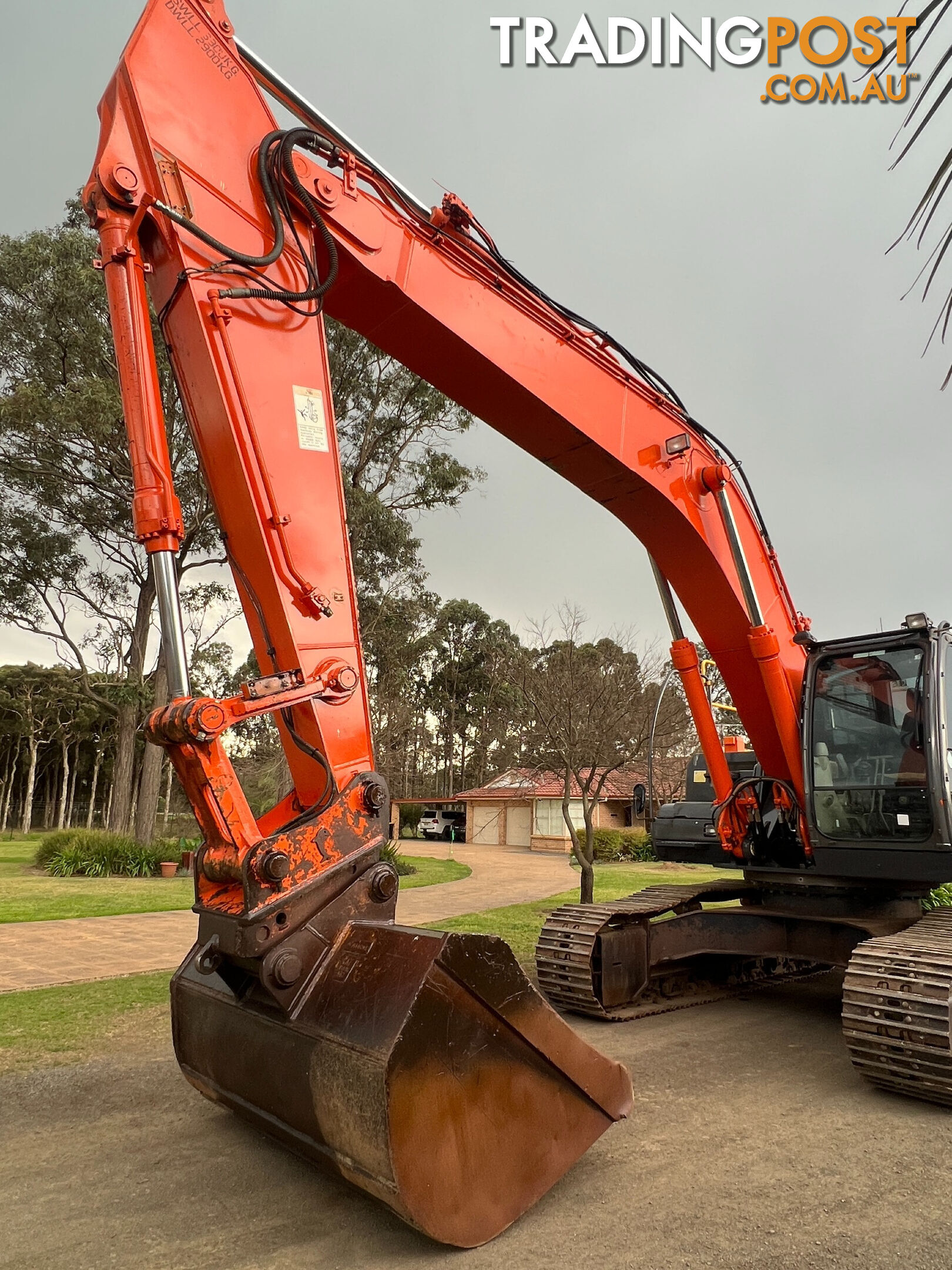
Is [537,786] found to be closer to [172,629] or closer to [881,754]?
[881,754]

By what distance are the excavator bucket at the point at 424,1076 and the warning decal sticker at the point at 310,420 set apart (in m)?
1.97

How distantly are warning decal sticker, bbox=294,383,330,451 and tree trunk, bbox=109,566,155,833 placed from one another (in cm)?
1926

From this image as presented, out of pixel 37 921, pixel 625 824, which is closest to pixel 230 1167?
pixel 37 921

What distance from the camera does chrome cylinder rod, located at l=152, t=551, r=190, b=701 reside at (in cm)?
334

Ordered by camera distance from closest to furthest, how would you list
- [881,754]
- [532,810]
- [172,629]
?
1. [172,629]
2. [881,754]
3. [532,810]

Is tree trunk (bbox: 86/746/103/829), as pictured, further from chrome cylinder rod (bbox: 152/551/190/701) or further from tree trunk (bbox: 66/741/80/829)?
chrome cylinder rod (bbox: 152/551/190/701)

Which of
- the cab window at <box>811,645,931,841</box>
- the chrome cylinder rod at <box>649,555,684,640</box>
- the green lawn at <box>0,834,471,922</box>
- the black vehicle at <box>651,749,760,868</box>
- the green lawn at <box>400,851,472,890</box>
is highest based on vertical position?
the chrome cylinder rod at <box>649,555,684,640</box>

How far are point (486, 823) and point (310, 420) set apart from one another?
1431 inches

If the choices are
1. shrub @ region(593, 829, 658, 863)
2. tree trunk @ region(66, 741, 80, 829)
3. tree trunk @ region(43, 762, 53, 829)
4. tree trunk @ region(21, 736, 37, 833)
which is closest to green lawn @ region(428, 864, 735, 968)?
shrub @ region(593, 829, 658, 863)

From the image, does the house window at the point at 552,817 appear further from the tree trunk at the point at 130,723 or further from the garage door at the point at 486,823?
the tree trunk at the point at 130,723

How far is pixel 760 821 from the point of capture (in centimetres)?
637

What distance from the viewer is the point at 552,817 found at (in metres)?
34.9

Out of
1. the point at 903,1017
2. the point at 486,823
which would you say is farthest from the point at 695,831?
the point at 486,823

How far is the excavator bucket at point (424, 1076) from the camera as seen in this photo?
2840 millimetres
